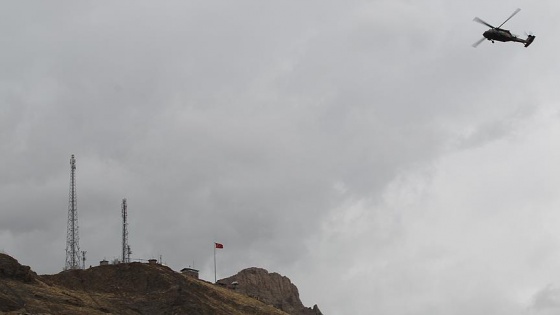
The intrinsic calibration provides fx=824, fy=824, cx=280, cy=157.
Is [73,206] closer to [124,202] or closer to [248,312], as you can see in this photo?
[124,202]

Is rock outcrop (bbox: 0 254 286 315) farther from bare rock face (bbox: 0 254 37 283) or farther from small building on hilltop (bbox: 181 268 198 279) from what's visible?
small building on hilltop (bbox: 181 268 198 279)

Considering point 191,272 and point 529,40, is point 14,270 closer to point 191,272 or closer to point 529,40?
point 191,272

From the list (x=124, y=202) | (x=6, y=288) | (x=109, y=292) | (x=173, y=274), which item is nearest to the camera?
(x=6, y=288)

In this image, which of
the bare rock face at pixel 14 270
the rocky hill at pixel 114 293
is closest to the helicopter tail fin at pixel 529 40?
the rocky hill at pixel 114 293

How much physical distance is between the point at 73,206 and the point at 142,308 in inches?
1169

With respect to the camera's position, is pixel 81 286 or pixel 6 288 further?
pixel 81 286

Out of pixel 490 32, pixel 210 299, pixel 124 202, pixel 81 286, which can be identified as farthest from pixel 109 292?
pixel 490 32

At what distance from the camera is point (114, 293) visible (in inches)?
4852

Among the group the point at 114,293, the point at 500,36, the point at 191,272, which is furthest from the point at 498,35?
the point at 191,272

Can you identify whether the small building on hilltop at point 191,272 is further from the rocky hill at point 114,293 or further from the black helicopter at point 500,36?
the black helicopter at point 500,36

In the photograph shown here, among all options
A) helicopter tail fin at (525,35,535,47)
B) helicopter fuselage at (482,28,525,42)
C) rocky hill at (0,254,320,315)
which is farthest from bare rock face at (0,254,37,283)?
helicopter tail fin at (525,35,535,47)

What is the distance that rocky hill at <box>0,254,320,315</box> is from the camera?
103 metres

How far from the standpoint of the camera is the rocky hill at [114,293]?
339 feet

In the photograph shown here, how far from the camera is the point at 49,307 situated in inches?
3981
